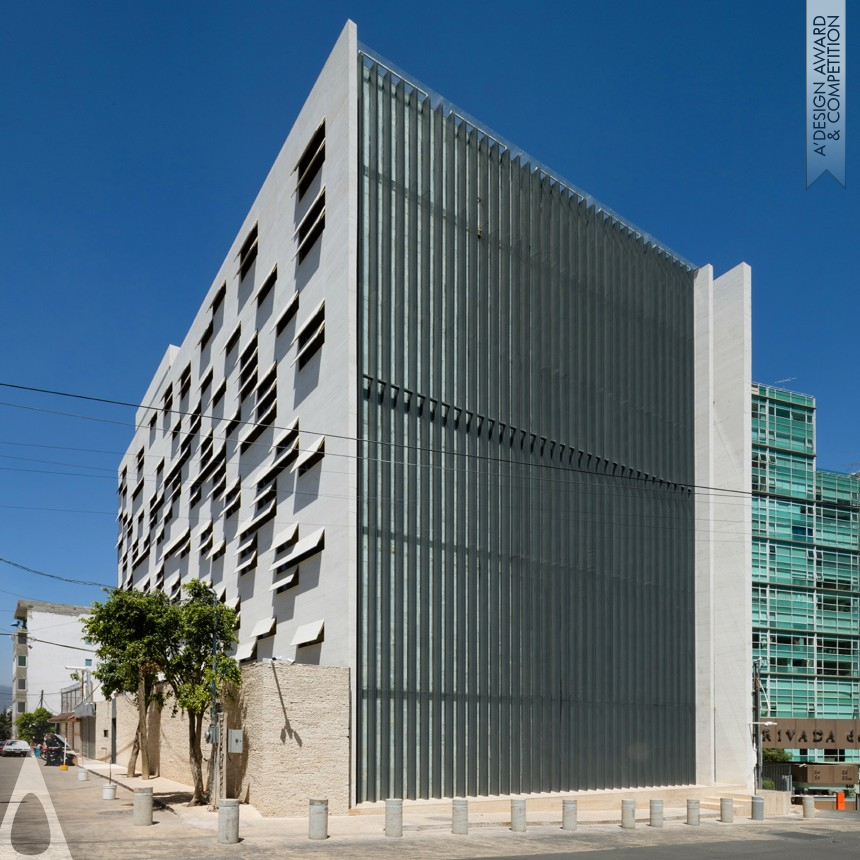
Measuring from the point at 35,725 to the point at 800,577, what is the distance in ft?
324

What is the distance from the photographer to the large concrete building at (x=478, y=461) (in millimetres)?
32312

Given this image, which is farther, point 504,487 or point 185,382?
point 185,382

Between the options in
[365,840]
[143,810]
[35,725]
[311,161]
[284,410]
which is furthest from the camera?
[35,725]

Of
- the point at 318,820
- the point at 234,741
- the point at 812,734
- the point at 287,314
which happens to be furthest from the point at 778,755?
the point at 318,820

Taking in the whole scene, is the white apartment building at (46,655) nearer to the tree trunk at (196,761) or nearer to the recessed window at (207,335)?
the recessed window at (207,335)

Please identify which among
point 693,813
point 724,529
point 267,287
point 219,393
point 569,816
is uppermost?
point 267,287

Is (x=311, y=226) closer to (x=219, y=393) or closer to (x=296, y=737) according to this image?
(x=219, y=393)

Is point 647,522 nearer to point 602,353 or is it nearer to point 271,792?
point 602,353

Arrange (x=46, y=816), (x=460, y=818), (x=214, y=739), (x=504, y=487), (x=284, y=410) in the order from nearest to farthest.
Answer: (x=460, y=818) < (x=46, y=816) < (x=214, y=739) < (x=504, y=487) < (x=284, y=410)

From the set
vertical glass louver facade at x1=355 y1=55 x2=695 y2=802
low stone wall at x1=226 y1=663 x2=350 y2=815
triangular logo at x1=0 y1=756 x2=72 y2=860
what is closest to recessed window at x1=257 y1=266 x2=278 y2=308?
vertical glass louver facade at x1=355 y1=55 x2=695 y2=802

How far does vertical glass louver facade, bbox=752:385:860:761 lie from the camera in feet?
206

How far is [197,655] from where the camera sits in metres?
32.5

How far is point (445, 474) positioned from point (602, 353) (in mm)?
10928

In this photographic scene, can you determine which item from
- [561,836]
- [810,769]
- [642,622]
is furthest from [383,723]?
[810,769]
